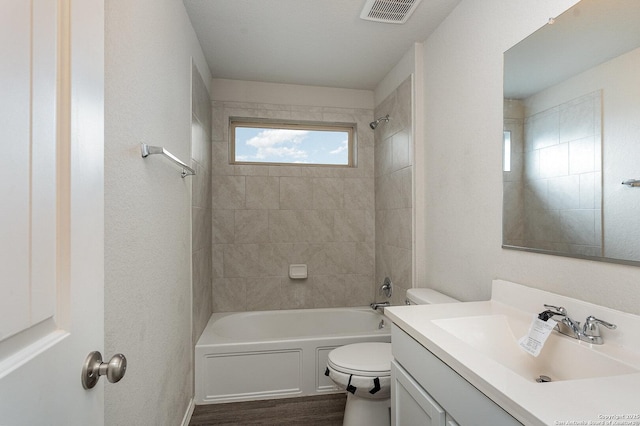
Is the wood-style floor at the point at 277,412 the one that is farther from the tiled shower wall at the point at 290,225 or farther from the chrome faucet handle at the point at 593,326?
the chrome faucet handle at the point at 593,326

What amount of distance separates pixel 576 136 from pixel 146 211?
1.64 meters

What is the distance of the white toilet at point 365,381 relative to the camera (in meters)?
1.64

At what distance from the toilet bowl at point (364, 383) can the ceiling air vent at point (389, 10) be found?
1.99m

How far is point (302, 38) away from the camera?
2150 millimetres

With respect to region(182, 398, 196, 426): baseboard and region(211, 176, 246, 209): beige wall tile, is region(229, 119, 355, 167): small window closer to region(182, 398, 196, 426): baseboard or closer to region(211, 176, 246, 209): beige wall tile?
region(211, 176, 246, 209): beige wall tile

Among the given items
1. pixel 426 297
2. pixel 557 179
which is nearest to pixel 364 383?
pixel 426 297

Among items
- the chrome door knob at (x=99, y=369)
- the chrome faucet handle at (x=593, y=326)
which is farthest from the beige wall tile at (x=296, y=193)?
the chrome door knob at (x=99, y=369)

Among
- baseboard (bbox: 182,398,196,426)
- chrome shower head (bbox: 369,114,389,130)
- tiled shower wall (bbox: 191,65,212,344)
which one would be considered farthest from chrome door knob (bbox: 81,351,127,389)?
chrome shower head (bbox: 369,114,389,130)

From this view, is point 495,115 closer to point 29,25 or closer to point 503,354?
point 503,354

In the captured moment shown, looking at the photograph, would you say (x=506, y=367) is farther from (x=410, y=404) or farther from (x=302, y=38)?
(x=302, y=38)

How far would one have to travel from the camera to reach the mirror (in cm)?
97

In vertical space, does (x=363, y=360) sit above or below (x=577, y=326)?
below

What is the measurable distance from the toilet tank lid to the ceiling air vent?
1679mm

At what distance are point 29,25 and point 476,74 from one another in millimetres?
1784
